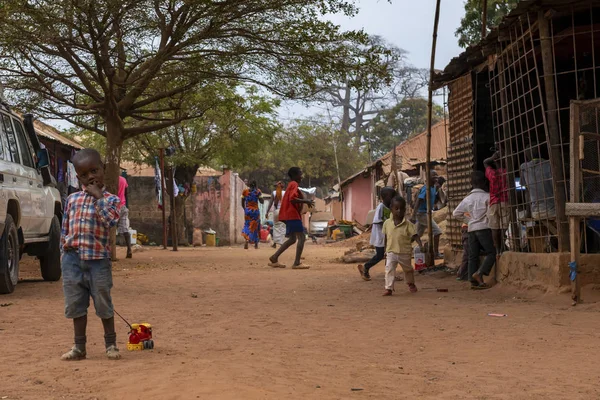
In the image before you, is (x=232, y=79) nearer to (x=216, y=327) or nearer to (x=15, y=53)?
(x=15, y=53)

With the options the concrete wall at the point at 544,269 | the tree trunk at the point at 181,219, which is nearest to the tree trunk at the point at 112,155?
the concrete wall at the point at 544,269

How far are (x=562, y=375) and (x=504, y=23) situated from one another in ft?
18.5

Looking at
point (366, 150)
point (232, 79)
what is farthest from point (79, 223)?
point (366, 150)

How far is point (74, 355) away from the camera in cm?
534

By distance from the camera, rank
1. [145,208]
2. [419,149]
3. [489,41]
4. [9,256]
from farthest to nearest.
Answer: [419,149] < [145,208] < [489,41] < [9,256]

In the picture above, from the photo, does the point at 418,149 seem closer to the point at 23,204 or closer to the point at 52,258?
the point at 52,258

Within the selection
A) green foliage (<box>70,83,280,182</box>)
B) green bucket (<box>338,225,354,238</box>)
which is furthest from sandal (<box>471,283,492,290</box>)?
green bucket (<box>338,225,354,238</box>)

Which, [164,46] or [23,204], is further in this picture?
[164,46]

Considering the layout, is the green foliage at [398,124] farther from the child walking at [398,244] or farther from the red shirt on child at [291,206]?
the child walking at [398,244]

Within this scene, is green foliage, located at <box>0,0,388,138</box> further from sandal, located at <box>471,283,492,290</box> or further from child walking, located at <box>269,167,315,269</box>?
sandal, located at <box>471,283,492,290</box>

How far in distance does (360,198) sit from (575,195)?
110ft

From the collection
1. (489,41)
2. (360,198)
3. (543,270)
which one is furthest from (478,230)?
(360,198)

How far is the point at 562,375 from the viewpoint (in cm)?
489

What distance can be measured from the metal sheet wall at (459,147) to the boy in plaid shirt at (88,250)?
755 cm
